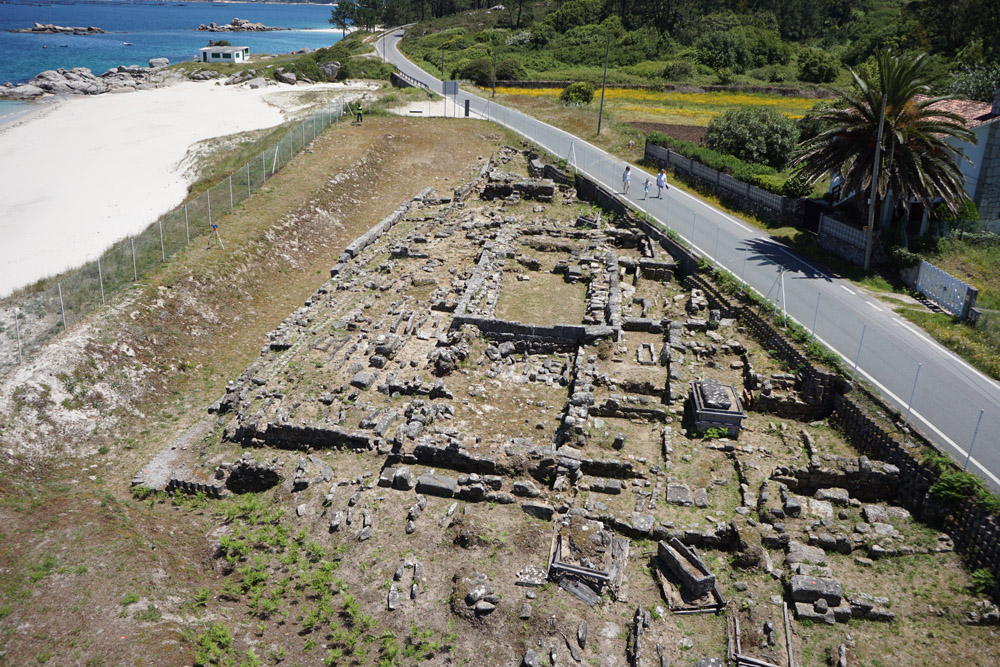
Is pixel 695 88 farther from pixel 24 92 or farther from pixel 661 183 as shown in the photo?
pixel 24 92

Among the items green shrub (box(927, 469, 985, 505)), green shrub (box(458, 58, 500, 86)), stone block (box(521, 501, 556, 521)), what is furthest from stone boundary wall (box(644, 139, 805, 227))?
green shrub (box(458, 58, 500, 86))

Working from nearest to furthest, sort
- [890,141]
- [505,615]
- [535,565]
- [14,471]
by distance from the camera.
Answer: [505,615], [535,565], [14,471], [890,141]

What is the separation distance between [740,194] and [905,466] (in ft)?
83.9

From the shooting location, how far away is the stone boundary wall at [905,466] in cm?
1639

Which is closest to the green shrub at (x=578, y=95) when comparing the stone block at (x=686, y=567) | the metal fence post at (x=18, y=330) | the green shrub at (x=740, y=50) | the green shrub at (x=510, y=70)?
the green shrub at (x=510, y=70)

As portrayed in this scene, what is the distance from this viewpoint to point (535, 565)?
16.3 metres

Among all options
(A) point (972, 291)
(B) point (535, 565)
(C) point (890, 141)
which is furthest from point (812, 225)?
(B) point (535, 565)

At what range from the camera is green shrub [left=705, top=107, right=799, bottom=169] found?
48.2 m

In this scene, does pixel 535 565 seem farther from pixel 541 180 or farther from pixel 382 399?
pixel 541 180

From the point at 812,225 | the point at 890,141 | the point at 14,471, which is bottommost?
the point at 14,471

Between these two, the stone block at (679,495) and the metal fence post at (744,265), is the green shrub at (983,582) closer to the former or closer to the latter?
the stone block at (679,495)

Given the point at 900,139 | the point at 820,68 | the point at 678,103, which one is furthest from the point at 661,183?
the point at 820,68

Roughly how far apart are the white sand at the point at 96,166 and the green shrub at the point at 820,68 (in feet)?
208

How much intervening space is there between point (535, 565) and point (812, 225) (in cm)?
2858
